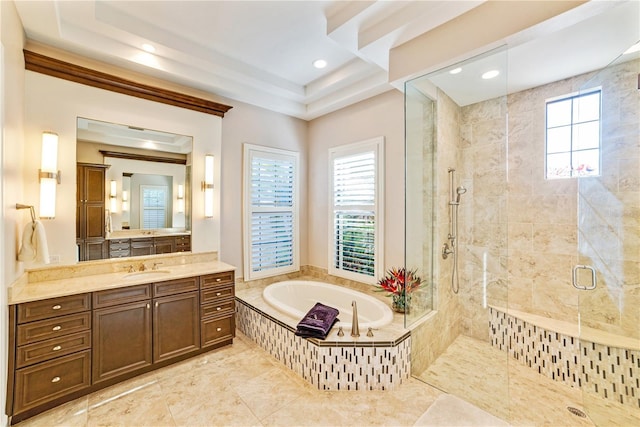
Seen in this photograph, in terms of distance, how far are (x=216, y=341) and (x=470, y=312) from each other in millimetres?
2651

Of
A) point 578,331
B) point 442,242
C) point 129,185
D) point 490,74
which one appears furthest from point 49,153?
point 578,331

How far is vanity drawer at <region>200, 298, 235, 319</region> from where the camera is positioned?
2.78 meters

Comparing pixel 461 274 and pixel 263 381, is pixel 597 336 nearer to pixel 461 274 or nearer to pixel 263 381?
pixel 461 274

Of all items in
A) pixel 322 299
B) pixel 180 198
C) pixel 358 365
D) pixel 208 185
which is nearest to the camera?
pixel 358 365

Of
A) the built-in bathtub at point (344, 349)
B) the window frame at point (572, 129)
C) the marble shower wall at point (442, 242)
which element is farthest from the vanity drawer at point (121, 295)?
the window frame at point (572, 129)

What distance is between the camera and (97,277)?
2547 millimetres

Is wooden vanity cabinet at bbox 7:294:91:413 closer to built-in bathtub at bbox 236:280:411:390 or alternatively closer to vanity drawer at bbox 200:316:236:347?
vanity drawer at bbox 200:316:236:347

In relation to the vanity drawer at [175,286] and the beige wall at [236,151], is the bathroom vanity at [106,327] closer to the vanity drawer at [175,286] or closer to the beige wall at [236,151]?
the vanity drawer at [175,286]

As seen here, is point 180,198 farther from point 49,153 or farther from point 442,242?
point 442,242

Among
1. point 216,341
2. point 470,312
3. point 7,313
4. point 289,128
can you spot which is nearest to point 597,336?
point 470,312

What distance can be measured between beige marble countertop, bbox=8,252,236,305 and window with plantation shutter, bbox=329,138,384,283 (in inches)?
60.3

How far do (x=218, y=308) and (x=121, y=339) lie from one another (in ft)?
2.69

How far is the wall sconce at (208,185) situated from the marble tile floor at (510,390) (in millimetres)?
2766

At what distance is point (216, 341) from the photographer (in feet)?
9.34
